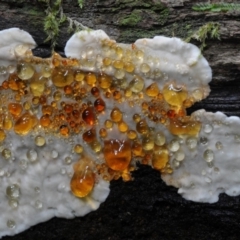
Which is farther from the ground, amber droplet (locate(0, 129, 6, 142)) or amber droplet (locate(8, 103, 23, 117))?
amber droplet (locate(8, 103, 23, 117))

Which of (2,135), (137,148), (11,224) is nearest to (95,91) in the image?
(137,148)

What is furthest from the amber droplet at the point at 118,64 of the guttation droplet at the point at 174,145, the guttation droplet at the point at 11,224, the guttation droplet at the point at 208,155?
the guttation droplet at the point at 11,224

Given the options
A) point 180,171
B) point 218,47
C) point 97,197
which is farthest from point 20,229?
point 218,47

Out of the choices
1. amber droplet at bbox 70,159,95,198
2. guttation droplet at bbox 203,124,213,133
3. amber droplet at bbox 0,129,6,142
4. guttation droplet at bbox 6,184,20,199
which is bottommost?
guttation droplet at bbox 6,184,20,199

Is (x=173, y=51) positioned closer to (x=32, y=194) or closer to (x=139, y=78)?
(x=139, y=78)

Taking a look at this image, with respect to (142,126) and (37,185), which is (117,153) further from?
(37,185)

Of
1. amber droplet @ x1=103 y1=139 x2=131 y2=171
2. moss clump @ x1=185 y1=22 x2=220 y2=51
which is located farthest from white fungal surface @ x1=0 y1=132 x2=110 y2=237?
moss clump @ x1=185 y1=22 x2=220 y2=51

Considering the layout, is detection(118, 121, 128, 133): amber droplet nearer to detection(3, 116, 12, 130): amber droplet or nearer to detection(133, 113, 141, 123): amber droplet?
detection(133, 113, 141, 123): amber droplet
